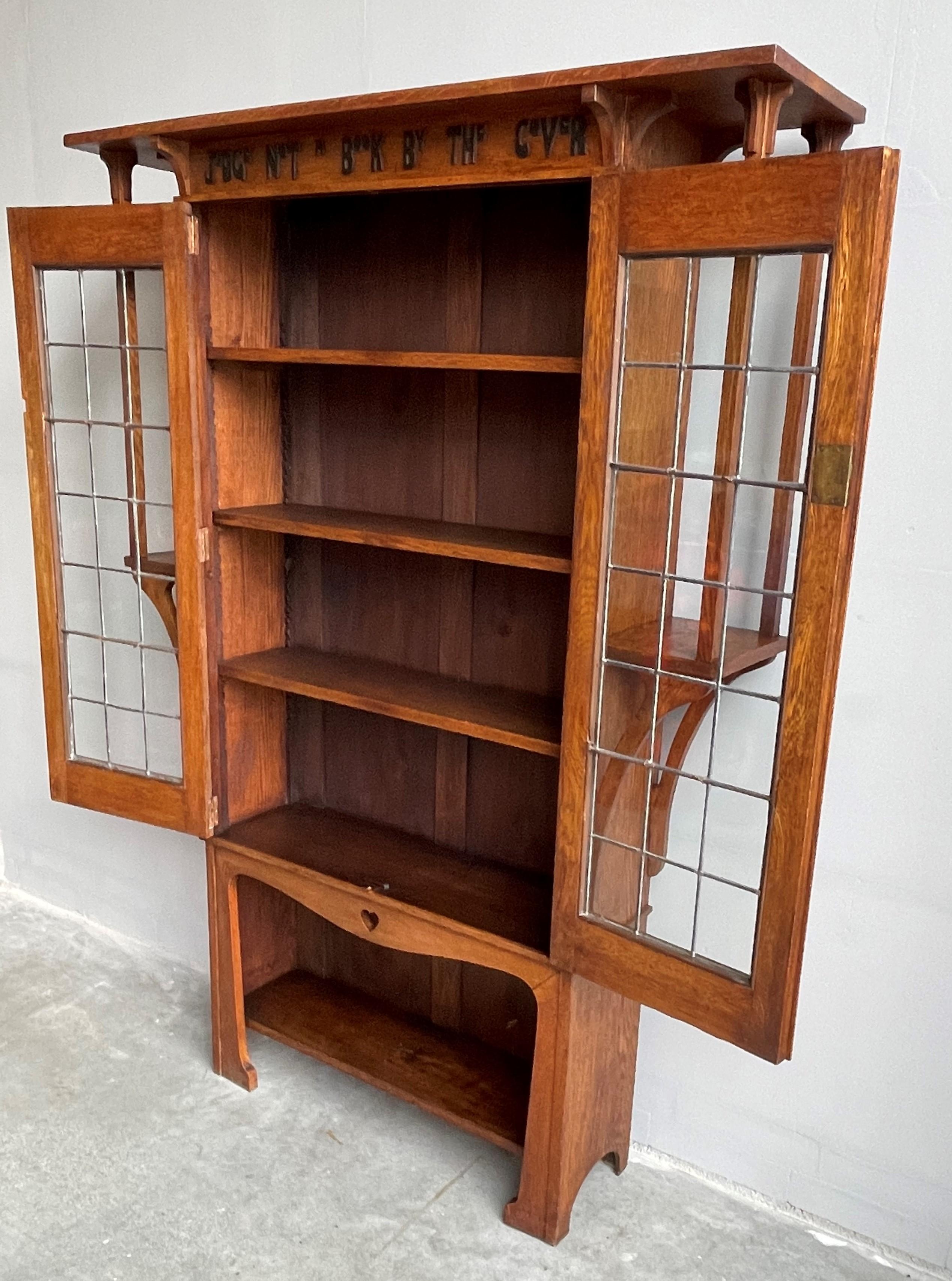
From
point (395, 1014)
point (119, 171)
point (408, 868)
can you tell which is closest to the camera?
point (119, 171)

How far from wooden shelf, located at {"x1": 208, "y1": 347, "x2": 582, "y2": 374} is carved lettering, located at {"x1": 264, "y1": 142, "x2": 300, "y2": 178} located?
0.96ft

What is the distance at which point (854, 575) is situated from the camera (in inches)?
71.9

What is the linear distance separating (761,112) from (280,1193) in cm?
205

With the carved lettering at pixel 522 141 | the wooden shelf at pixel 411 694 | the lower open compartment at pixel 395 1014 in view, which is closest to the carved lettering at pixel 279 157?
the carved lettering at pixel 522 141

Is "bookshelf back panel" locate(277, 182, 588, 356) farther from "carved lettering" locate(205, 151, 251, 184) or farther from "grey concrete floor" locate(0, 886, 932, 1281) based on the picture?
"grey concrete floor" locate(0, 886, 932, 1281)

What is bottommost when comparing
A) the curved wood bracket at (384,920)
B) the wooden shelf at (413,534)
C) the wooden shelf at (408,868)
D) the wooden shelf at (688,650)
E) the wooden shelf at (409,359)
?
the curved wood bracket at (384,920)

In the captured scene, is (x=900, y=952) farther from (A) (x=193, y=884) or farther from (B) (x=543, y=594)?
(A) (x=193, y=884)

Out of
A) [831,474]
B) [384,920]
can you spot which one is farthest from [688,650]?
[384,920]

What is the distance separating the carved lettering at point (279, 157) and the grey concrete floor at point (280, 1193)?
1886 millimetres

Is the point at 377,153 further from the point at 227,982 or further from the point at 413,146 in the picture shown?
the point at 227,982

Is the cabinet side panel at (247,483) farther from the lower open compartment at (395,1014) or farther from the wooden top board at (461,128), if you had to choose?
the lower open compartment at (395,1014)

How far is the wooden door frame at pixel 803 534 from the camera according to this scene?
1.36 meters

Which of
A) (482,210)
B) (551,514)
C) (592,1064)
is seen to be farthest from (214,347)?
(592,1064)

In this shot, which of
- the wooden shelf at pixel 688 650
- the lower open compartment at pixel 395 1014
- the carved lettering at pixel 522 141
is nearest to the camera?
the carved lettering at pixel 522 141
